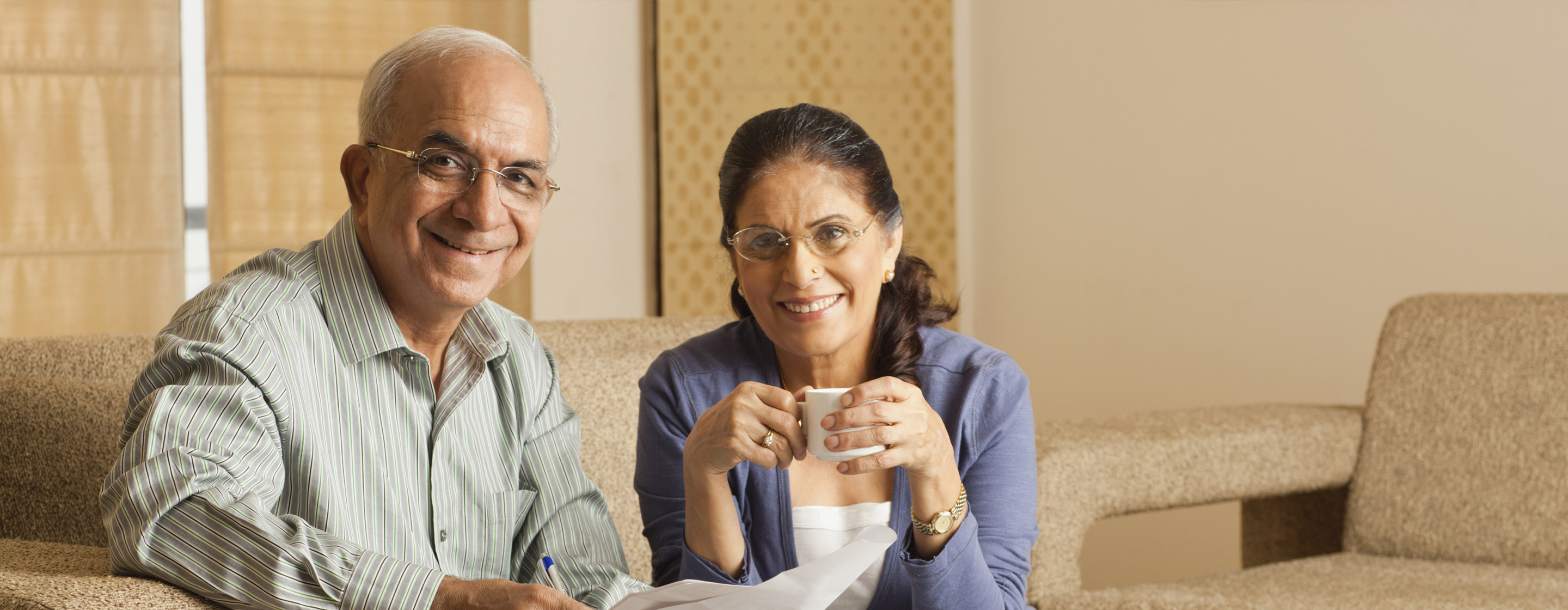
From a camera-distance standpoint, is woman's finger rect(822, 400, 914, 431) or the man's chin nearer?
woman's finger rect(822, 400, 914, 431)

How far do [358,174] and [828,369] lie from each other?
0.65 m

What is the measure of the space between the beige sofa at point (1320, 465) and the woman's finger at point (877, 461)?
87cm

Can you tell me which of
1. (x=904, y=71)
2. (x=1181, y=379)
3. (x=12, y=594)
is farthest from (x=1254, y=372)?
(x=12, y=594)

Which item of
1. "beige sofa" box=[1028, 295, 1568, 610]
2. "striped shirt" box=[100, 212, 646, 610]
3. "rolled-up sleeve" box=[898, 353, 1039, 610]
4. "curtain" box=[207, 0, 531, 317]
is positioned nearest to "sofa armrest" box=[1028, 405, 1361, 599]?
"beige sofa" box=[1028, 295, 1568, 610]

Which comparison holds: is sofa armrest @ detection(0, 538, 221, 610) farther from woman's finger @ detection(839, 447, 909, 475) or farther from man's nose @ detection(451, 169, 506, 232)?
woman's finger @ detection(839, 447, 909, 475)

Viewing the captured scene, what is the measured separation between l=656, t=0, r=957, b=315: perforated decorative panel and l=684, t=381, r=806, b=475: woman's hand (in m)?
2.23

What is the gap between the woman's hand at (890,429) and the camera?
4.05 feet

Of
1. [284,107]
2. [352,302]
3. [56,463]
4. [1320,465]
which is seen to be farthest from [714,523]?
[284,107]

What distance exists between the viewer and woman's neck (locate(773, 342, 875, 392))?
165cm

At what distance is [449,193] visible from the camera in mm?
1418

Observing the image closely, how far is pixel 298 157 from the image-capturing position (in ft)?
10.2

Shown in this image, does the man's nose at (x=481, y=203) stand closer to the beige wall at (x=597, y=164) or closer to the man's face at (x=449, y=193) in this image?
the man's face at (x=449, y=193)

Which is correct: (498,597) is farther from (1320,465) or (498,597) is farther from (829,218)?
(1320,465)

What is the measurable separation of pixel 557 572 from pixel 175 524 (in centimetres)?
47
